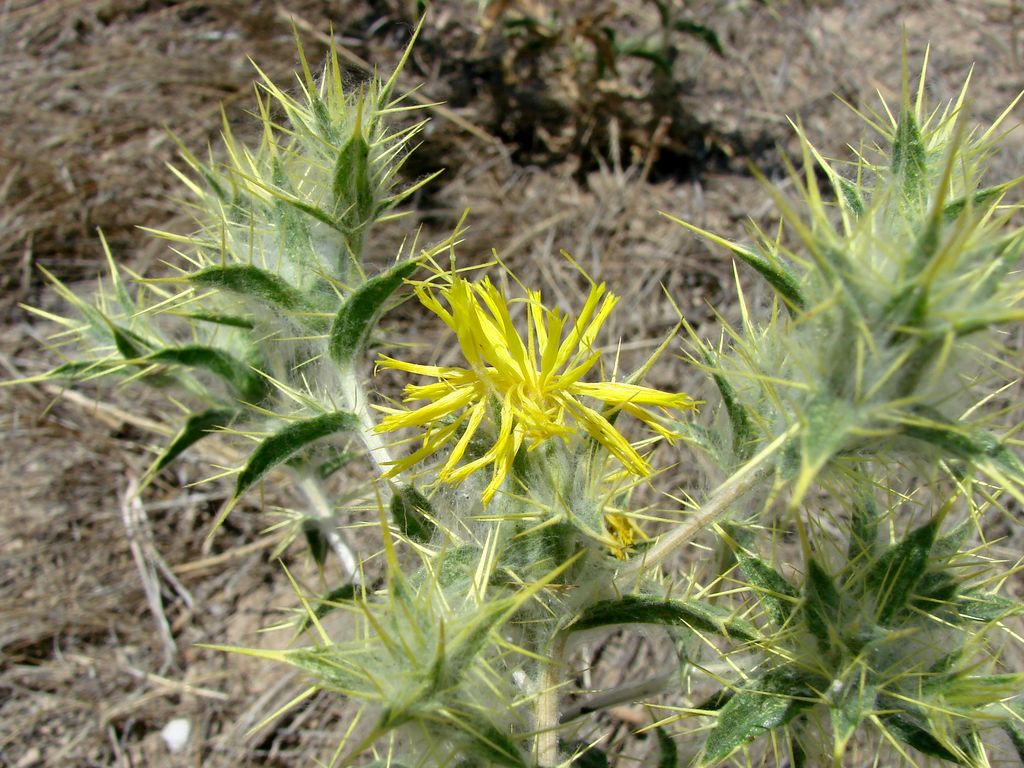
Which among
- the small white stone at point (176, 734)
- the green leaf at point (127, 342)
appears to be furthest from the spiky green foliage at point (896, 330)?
the small white stone at point (176, 734)

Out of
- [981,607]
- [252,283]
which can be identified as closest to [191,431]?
[252,283]

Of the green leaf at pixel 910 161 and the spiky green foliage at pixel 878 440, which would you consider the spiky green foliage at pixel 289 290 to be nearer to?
the spiky green foliage at pixel 878 440

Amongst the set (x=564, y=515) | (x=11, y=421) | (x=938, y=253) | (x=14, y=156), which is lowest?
(x=11, y=421)

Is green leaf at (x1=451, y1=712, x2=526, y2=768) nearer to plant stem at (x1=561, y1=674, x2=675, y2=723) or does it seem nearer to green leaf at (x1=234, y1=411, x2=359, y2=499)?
plant stem at (x1=561, y1=674, x2=675, y2=723)

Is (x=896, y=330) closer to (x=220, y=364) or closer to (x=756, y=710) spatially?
(x=756, y=710)

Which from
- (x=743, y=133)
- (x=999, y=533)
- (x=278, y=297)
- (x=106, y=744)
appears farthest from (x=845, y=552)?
(x=743, y=133)

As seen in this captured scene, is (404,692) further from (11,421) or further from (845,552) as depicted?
(11,421)
